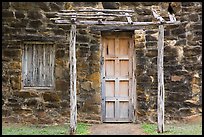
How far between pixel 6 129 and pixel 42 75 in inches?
60.5

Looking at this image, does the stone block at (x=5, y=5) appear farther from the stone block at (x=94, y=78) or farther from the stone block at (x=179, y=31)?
the stone block at (x=179, y=31)

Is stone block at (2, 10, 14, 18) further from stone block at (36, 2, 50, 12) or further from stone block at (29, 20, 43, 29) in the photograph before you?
stone block at (36, 2, 50, 12)

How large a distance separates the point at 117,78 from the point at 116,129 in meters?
1.32

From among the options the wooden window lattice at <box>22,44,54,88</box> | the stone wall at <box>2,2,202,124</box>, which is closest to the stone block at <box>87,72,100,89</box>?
the stone wall at <box>2,2,202,124</box>

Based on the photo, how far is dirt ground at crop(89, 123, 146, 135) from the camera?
8664mm

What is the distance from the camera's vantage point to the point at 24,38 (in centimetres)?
986

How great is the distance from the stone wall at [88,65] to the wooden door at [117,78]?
0.21 m

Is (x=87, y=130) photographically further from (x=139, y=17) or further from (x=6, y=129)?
(x=139, y=17)

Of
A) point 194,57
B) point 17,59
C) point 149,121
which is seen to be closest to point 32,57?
point 17,59

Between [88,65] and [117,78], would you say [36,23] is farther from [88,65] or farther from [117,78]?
[117,78]

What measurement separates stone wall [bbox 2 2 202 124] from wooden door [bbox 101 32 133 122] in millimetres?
213

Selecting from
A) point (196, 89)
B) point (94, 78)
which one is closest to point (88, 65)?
point (94, 78)

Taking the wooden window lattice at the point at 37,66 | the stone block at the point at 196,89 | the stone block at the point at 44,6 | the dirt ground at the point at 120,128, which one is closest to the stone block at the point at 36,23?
the stone block at the point at 44,6

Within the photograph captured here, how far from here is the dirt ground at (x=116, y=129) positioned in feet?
28.4
